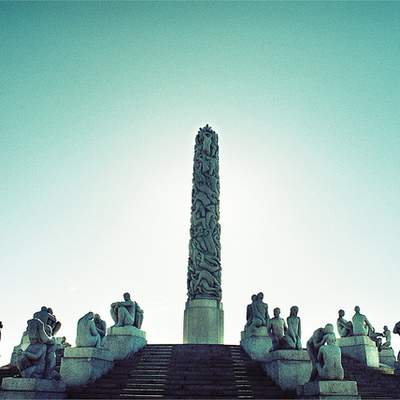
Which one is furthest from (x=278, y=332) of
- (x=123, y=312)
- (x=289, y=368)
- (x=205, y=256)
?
(x=205, y=256)

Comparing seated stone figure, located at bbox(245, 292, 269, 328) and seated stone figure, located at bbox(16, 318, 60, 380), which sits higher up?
seated stone figure, located at bbox(245, 292, 269, 328)

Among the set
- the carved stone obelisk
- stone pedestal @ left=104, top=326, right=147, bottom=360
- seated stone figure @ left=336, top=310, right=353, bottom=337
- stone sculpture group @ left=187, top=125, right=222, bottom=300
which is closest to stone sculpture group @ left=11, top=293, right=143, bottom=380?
stone pedestal @ left=104, top=326, right=147, bottom=360

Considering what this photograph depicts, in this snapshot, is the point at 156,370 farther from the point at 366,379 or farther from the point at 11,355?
the point at 11,355

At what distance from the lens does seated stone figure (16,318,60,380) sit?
30.9 ft

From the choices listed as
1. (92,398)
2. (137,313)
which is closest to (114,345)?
(137,313)

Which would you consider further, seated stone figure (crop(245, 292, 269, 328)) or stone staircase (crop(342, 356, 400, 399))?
seated stone figure (crop(245, 292, 269, 328))

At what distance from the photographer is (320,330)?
9.74 metres

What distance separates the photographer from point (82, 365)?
11.1m

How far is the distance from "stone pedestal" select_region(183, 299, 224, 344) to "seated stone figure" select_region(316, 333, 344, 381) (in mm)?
8871

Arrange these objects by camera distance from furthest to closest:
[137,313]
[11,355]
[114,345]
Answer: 1. [11,355]
2. [137,313]
3. [114,345]

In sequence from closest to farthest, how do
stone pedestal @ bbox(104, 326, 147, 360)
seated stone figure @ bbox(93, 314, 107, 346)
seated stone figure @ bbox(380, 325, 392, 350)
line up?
seated stone figure @ bbox(93, 314, 107, 346), stone pedestal @ bbox(104, 326, 147, 360), seated stone figure @ bbox(380, 325, 392, 350)

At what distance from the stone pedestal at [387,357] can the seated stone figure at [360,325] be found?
117 inches

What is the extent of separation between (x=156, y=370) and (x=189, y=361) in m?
1.12

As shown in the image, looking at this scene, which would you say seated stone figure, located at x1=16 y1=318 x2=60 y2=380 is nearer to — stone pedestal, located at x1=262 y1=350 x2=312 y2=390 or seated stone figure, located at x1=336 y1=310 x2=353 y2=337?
stone pedestal, located at x1=262 y1=350 x2=312 y2=390
